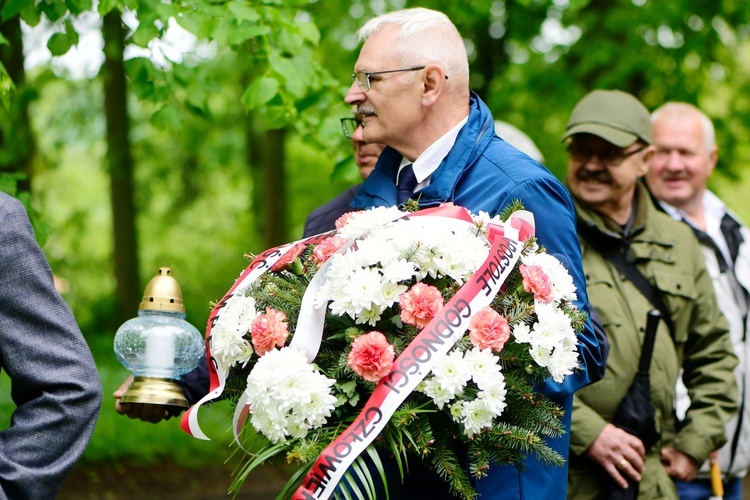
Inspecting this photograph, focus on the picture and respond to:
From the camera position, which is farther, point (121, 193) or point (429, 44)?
point (121, 193)

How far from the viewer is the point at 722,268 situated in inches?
195

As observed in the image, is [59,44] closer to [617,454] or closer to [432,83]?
[432,83]

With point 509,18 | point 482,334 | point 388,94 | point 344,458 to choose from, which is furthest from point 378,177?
point 509,18

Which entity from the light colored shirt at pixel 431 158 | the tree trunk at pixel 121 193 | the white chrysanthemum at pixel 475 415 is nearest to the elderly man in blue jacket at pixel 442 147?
the light colored shirt at pixel 431 158

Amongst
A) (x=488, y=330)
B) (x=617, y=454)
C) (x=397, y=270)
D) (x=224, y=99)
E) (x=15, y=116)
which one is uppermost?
(x=397, y=270)

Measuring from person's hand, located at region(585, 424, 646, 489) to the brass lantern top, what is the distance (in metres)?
1.85

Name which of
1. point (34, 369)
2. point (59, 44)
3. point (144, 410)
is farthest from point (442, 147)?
point (59, 44)

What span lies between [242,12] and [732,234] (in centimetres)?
279

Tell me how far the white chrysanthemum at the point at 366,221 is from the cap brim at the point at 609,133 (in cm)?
193

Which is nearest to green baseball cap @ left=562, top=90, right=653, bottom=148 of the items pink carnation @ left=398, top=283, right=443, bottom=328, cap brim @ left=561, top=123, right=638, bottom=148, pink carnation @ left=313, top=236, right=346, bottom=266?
cap brim @ left=561, top=123, right=638, bottom=148

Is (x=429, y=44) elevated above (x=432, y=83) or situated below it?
above

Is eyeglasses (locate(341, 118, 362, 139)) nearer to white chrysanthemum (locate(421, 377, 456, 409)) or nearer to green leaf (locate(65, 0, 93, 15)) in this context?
green leaf (locate(65, 0, 93, 15))

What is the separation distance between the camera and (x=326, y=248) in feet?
8.74

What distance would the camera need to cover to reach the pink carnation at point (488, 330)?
244cm
